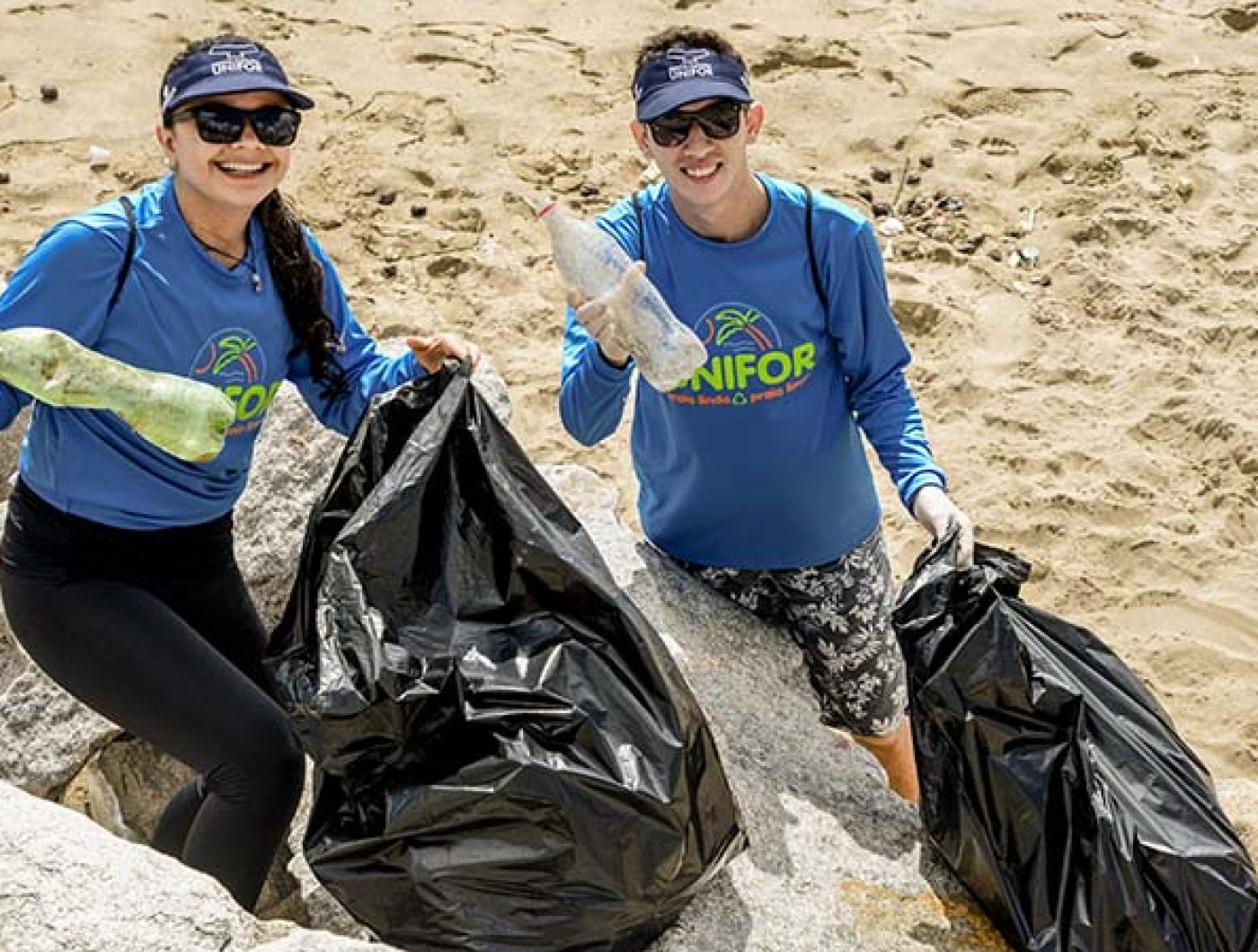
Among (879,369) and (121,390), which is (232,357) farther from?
(879,369)

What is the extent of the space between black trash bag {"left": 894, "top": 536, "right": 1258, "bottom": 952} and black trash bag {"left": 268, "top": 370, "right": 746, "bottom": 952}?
1.26 ft

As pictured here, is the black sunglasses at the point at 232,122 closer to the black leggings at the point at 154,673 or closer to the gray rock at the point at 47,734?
the black leggings at the point at 154,673

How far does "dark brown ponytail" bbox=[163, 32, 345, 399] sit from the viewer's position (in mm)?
3098

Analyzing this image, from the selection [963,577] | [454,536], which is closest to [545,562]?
[454,536]

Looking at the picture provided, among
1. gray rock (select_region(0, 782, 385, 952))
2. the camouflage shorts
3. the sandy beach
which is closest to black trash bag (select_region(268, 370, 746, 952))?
gray rock (select_region(0, 782, 385, 952))

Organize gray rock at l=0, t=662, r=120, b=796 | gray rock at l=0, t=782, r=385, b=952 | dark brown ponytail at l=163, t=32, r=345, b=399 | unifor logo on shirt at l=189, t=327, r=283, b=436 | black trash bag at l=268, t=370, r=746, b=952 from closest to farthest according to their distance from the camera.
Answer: gray rock at l=0, t=782, r=385, b=952 → black trash bag at l=268, t=370, r=746, b=952 → unifor logo on shirt at l=189, t=327, r=283, b=436 → dark brown ponytail at l=163, t=32, r=345, b=399 → gray rock at l=0, t=662, r=120, b=796

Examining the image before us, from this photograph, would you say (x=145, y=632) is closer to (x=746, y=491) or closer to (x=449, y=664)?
(x=449, y=664)

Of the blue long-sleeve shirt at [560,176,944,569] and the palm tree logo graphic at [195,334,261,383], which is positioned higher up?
the palm tree logo graphic at [195,334,261,383]

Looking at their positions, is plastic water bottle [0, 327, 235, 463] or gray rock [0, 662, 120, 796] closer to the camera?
plastic water bottle [0, 327, 235, 463]

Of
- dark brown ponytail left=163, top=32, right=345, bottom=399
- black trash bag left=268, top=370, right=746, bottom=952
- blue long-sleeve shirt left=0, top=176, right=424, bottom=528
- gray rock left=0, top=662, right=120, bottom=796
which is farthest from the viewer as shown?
gray rock left=0, top=662, right=120, bottom=796

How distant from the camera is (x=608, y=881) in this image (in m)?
2.61

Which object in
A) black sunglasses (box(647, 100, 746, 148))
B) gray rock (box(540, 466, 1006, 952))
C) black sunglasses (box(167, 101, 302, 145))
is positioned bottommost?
gray rock (box(540, 466, 1006, 952))

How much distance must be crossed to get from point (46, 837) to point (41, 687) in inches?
53.6

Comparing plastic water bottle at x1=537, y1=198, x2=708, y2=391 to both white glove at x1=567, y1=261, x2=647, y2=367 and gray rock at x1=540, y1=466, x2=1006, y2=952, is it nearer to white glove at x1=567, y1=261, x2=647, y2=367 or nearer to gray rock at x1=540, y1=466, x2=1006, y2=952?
white glove at x1=567, y1=261, x2=647, y2=367
